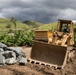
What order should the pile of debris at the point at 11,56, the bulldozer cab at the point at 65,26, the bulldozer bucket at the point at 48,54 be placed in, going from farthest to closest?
the bulldozer cab at the point at 65,26, the bulldozer bucket at the point at 48,54, the pile of debris at the point at 11,56

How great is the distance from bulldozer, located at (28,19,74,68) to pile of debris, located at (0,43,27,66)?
1.85ft

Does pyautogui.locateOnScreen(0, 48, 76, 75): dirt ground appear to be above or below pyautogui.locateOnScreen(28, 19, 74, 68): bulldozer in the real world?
below

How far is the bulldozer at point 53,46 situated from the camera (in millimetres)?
12641

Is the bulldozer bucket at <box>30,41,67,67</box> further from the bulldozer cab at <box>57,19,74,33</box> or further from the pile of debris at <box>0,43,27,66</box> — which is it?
the bulldozer cab at <box>57,19,74,33</box>

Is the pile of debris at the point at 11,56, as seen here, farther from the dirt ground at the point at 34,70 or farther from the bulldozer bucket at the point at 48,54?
the bulldozer bucket at the point at 48,54

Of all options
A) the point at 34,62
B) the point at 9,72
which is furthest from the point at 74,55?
the point at 9,72

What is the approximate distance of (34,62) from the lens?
12922 millimetres

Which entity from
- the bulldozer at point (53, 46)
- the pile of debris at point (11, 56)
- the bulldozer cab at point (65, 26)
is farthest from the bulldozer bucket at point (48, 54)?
the bulldozer cab at point (65, 26)

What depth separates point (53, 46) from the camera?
1283 centimetres

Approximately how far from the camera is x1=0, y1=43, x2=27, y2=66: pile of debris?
40.1 ft

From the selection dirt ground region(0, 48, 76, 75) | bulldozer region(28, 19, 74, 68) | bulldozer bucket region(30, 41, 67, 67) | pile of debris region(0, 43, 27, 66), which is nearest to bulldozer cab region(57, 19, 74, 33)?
bulldozer region(28, 19, 74, 68)

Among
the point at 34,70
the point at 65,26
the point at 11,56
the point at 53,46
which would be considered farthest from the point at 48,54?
the point at 65,26

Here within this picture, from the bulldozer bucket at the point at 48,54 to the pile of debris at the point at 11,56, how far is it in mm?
667

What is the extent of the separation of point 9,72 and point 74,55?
5095 mm
